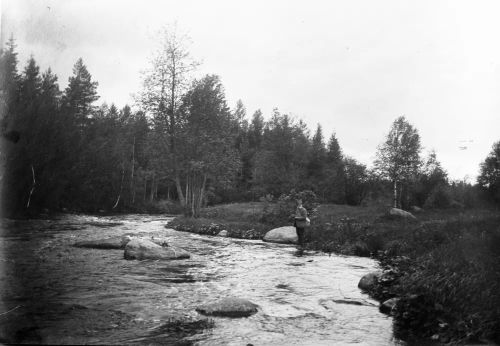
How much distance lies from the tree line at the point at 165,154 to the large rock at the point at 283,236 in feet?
38.4

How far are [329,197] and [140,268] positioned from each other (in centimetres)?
4287

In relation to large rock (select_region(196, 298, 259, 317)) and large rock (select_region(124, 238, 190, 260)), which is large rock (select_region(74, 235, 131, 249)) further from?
large rock (select_region(196, 298, 259, 317))

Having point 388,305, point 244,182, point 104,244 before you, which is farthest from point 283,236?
point 244,182

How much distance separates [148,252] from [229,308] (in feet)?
22.6

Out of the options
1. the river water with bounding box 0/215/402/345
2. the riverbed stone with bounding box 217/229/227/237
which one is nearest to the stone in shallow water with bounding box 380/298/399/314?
the river water with bounding box 0/215/402/345

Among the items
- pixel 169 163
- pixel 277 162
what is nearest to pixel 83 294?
pixel 169 163

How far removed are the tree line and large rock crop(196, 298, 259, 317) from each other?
9.00 metres

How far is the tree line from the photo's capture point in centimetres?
2788

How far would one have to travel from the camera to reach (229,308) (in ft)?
24.3

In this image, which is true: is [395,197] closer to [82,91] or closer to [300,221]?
[300,221]

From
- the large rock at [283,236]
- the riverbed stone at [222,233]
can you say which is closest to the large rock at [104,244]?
the large rock at [283,236]

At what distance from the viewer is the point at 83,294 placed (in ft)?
26.8

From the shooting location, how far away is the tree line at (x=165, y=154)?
2788cm

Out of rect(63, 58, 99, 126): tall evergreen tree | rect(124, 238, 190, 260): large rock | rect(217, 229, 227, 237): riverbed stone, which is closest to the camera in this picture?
rect(124, 238, 190, 260): large rock
